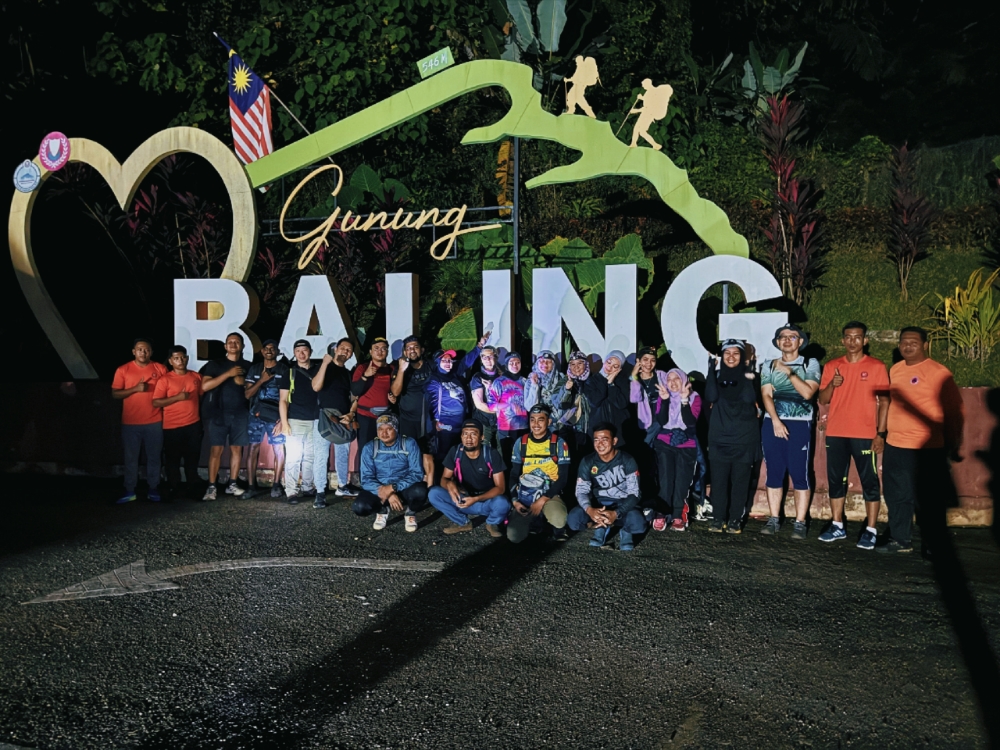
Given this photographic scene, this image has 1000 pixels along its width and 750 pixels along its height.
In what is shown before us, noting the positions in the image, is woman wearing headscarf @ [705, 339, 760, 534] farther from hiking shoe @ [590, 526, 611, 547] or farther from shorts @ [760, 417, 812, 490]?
hiking shoe @ [590, 526, 611, 547]

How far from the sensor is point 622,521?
7227mm

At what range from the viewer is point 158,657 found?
4949 mm

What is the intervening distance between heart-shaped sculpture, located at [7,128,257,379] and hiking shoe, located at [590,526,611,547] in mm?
6509

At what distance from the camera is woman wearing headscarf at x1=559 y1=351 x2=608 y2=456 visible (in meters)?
8.43

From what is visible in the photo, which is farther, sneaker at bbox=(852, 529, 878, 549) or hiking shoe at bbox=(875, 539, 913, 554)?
sneaker at bbox=(852, 529, 878, 549)

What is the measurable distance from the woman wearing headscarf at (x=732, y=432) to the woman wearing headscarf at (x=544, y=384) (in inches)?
58.4

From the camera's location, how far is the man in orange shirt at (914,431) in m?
6.95

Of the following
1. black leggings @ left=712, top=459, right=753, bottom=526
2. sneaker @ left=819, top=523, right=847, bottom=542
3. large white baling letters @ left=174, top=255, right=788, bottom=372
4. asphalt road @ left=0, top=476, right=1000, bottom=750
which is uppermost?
large white baling letters @ left=174, top=255, right=788, bottom=372

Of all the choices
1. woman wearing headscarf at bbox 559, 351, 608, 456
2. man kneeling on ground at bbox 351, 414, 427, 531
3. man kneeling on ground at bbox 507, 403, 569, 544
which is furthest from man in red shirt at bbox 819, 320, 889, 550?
man kneeling on ground at bbox 351, 414, 427, 531

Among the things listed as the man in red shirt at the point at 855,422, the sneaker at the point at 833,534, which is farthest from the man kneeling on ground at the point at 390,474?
the man in red shirt at the point at 855,422

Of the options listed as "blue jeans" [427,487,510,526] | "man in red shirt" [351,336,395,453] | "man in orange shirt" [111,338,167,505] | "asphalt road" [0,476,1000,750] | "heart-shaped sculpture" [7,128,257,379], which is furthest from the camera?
"heart-shaped sculpture" [7,128,257,379]

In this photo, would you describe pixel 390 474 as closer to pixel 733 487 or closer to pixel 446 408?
pixel 446 408

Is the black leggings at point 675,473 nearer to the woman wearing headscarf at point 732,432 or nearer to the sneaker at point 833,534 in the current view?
the woman wearing headscarf at point 732,432

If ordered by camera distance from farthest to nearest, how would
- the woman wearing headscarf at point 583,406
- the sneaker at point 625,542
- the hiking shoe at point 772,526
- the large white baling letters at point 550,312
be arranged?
the large white baling letters at point 550,312 < the woman wearing headscarf at point 583,406 < the hiking shoe at point 772,526 < the sneaker at point 625,542
